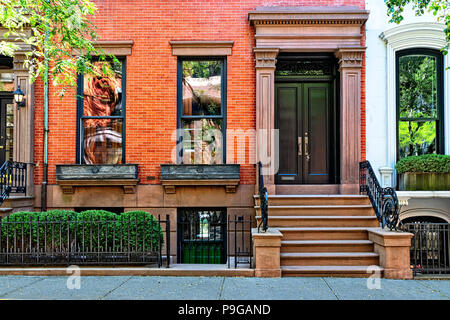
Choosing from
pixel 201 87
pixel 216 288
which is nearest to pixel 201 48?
pixel 201 87

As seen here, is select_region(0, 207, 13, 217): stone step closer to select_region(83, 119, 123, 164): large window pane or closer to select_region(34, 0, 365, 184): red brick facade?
select_region(34, 0, 365, 184): red brick facade

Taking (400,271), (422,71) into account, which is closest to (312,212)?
(400,271)

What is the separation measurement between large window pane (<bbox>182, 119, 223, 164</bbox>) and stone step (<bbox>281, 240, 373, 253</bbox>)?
10.2 ft

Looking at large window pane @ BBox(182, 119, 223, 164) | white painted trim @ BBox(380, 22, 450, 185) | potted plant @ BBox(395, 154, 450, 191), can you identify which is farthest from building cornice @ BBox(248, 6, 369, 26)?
potted plant @ BBox(395, 154, 450, 191)

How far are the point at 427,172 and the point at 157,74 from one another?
22.2 ft

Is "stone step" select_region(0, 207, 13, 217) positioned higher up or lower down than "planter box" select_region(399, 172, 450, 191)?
lower down

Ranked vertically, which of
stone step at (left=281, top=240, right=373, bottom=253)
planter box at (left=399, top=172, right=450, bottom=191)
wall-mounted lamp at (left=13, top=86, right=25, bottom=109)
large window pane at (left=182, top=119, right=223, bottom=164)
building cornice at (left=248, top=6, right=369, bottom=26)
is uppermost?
building cornice at (left=248, top=6, right=369, bottom=26)

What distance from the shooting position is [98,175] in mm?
9375

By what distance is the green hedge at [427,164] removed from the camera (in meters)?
9.02

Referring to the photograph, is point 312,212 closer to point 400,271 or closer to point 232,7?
point 400,271

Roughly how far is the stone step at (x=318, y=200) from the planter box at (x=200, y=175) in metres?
1.12

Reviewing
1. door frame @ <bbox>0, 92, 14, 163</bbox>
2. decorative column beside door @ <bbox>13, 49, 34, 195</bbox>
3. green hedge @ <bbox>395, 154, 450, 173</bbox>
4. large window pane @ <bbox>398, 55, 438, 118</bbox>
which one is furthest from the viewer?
door frame @ <bbox>0, 92, 14, 163</bbox>

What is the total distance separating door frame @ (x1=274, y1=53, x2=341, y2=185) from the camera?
32.0ft

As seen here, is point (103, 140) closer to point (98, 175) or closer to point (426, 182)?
point (98, 175)
